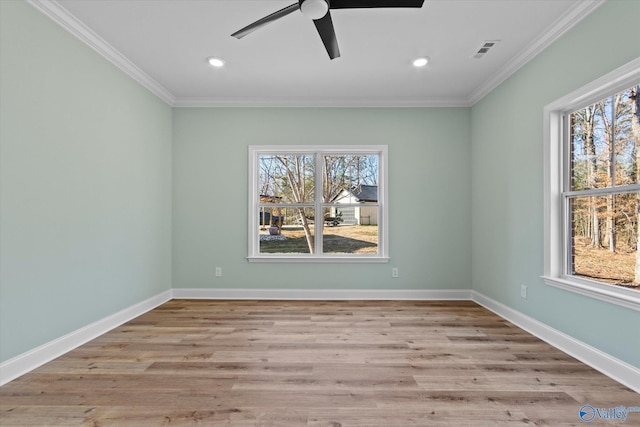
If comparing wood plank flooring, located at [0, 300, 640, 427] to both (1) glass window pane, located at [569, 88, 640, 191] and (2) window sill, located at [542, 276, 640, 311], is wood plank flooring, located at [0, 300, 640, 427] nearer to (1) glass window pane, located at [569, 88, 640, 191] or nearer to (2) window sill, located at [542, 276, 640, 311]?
(2) window sill, located at [542, 276, 640, 311]

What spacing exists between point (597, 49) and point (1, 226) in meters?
4.27

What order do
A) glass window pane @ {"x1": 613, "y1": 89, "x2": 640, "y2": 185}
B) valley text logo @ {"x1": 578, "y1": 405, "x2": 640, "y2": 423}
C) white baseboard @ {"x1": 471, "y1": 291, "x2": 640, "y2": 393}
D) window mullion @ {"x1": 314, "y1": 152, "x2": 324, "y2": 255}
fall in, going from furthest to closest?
window mullion @ {"x1": 314, "y1": 152, "x2": 324, "y2": 255}, glass window pane @ {"x1": 613, "y1": 89, "x2": 640, "y2": 185}, white baseboard @ {"x1": 471, "y1": 291, "x2": 640, "y2": 393}, valley text logo @ {"x1": 578, "y1": 405, "x2": 640, "y2": 423}

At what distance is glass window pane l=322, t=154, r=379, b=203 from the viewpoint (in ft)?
14.2

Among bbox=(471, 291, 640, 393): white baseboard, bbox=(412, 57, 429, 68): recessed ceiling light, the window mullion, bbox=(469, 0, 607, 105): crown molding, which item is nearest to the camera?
bbox=(471, 291, 640, 393): white baseboard

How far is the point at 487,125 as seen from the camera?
381cm

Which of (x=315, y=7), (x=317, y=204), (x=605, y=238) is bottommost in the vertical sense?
(x=605, y=238)

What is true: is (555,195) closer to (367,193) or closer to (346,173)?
(367,193)

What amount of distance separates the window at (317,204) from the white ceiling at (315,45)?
2.72ft

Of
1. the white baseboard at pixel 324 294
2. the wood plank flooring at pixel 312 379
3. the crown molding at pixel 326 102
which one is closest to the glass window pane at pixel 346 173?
the crown molding at pixel 326 102

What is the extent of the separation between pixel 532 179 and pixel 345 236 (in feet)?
7.39

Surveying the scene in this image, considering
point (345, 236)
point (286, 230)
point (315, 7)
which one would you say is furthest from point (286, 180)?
point (315, 7)

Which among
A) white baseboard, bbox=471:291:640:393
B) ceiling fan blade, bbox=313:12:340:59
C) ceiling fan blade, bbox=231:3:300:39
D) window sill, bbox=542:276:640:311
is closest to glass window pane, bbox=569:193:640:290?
window sill, bbox=542:276:640:311

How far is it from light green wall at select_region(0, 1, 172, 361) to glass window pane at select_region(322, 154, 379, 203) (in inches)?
88.1

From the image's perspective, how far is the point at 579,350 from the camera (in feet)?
7.91
